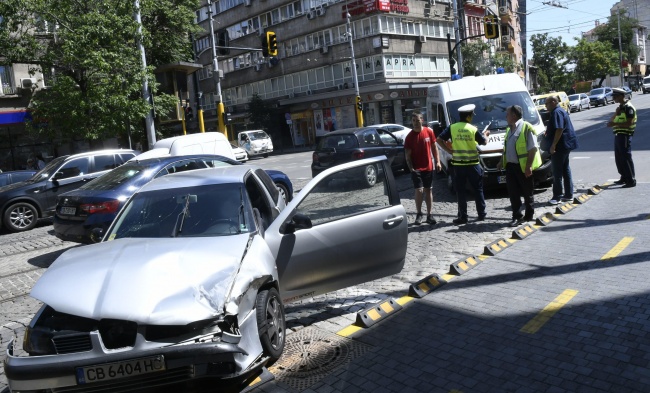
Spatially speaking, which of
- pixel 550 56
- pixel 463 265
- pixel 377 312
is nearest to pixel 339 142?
pixel 463 265

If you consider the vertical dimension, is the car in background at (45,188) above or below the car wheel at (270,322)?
above

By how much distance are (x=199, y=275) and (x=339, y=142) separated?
39.6 ft

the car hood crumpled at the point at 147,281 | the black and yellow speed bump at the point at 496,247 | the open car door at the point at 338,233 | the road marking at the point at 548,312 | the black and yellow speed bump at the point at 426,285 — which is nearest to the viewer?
the car hood crumpled at the point at 147,281

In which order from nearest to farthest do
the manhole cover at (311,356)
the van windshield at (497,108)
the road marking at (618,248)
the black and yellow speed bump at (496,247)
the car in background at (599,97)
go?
the manhole cover at (311,356)
the road marking at (618,248)
the black and yellow speed bump at (496,247)
the van windshield at (497,108)
the car in background at (599,97)

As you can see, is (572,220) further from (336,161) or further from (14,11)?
(14,11)

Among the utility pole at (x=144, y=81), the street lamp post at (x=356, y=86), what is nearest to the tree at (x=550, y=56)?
A: the street lamp post at (x=356, y=86)

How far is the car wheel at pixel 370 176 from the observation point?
223 inches

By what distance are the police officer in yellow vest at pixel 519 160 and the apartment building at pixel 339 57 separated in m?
33.5

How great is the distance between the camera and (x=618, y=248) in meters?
7.09

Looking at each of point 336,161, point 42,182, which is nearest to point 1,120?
point 42,182

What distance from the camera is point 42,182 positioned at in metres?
14.0

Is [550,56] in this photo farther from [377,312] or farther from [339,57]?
[377,312]

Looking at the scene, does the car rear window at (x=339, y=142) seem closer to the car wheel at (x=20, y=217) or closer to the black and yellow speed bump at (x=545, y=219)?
the black and yellow speed bump at (x=545, y=219)

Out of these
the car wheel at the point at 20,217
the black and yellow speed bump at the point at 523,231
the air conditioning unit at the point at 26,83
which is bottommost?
the black and yellow speed bump at the point at 523,231
